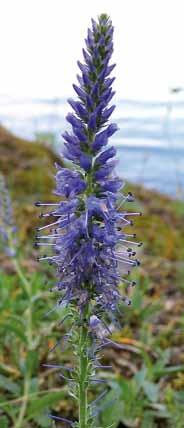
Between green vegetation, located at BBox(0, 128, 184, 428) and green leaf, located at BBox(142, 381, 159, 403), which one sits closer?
green vegetation, located at BBox(0, 128, 184, 428)

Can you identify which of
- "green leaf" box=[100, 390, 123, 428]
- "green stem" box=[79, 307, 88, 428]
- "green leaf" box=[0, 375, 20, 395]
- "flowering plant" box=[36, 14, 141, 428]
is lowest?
"green leaf" box=[100, 390, 123, 428]

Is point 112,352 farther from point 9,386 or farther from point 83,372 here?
point 83,372

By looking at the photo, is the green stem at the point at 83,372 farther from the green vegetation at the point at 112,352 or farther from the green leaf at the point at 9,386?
the green leaf at the point at 9,386

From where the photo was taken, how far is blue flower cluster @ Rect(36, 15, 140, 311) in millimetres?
1801

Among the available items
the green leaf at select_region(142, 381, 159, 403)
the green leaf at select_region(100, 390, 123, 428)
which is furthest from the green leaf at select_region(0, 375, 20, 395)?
the green leaf at select_region(142, 381, 159, 403)

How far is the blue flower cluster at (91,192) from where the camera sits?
1801mm

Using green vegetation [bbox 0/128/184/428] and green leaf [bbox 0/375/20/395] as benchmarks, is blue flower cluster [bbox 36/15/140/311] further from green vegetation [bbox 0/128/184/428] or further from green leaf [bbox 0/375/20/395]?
green leaf [bbox 0/375/20/395]

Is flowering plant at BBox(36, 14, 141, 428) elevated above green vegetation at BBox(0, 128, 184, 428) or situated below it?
above

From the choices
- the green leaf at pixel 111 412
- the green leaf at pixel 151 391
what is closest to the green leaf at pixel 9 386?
the green leaf at pixel 111 412

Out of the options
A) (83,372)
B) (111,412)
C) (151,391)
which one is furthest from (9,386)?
(83,372)

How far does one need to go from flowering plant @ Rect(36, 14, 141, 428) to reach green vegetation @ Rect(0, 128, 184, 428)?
196mm

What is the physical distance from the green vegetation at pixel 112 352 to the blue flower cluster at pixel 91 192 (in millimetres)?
290

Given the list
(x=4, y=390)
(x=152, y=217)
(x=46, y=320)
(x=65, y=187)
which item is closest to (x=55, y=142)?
(x=152, y=217)

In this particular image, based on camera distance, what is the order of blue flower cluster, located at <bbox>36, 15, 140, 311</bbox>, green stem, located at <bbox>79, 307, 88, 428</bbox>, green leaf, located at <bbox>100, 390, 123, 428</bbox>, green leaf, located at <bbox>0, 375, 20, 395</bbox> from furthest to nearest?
green leaf, located at <bbox>0, 375, 20, 395</bbox>, green leaf, located at <bbox>100, 390, 123, 428</bbox>, green stem, located at <bbox>79, 307, 88, 428</bbox>, blue flower cluster, located at <bbox>36, 15, 140, 311</bbox>
